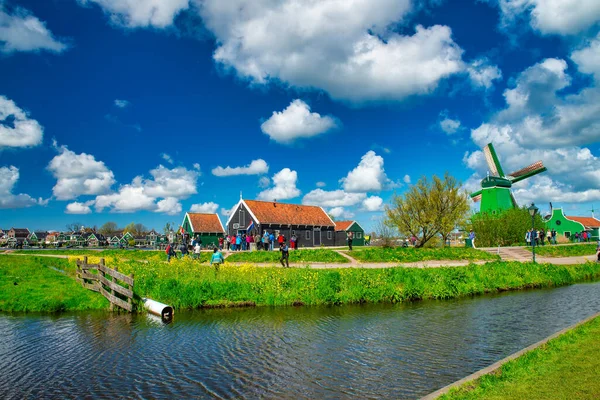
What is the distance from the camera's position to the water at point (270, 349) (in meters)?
8.34

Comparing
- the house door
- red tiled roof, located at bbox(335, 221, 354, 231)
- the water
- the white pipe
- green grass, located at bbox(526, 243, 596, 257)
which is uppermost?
red tiled roof, located at bbox(335, 221, 354, 231)

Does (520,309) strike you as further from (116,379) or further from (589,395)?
(116,379)

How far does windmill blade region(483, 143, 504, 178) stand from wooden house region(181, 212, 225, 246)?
44.1 m

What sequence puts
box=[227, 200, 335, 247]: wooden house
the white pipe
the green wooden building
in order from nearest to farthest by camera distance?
the white pipe, box=[227, 200, 335, 247]: wooden house, the green wooden building

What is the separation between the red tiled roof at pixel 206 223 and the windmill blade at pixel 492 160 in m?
44.3

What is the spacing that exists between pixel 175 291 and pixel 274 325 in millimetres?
5619

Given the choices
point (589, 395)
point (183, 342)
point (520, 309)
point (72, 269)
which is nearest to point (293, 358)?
point (183, 342)

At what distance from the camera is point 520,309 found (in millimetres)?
15867

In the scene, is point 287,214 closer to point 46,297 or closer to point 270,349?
point 46,297

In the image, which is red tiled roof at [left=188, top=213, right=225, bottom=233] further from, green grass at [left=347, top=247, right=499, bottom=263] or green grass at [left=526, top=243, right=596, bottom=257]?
green grass at [left=526, top=243, right=596, bottom=257]

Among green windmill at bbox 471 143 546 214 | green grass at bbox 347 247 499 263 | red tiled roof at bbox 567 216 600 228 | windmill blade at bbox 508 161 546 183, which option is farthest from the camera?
red tiled roof at bbox 567 216 600 228

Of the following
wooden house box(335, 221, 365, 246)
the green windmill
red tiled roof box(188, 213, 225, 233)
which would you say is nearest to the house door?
wooden house box(335, 221, 365, 246)

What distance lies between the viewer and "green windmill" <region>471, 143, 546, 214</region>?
58.4m

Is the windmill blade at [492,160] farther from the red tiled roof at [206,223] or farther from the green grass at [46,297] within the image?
the green grass at [46,297]
